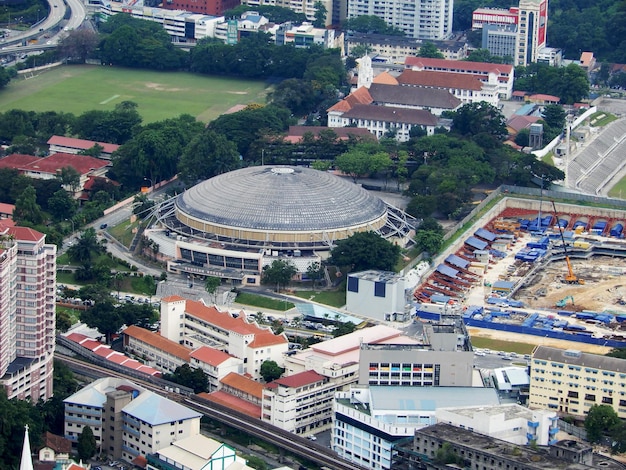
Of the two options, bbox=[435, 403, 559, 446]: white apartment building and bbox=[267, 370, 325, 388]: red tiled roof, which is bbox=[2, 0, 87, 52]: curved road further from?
bbox=[435, 403, 559, 446]: white apartment building

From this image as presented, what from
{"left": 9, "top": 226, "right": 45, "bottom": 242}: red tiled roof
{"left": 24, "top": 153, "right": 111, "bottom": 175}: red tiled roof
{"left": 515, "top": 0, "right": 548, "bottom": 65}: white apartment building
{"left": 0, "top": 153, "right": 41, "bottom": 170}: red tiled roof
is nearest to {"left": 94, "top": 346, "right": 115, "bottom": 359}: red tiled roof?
{"left": 9, "top": 226, "right": 45, "bottom": 242}: red tiled roof

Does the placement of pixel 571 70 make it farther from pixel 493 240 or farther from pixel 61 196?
pixel 61 196

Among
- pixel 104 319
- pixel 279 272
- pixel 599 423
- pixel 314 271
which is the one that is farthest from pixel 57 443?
pixel 314 271

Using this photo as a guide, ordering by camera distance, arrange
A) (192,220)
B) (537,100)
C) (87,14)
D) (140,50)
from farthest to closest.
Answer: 1. (87,14)
2. (140,50)
3. (537,100)
4. (192,220)

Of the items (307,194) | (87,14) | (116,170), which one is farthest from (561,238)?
(87,14)

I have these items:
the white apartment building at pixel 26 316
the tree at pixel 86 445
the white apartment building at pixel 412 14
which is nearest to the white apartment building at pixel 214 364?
the white apartment building at pixel 26 316

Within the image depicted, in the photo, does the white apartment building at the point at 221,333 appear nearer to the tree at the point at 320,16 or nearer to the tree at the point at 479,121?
the tree at the point at 479,121
